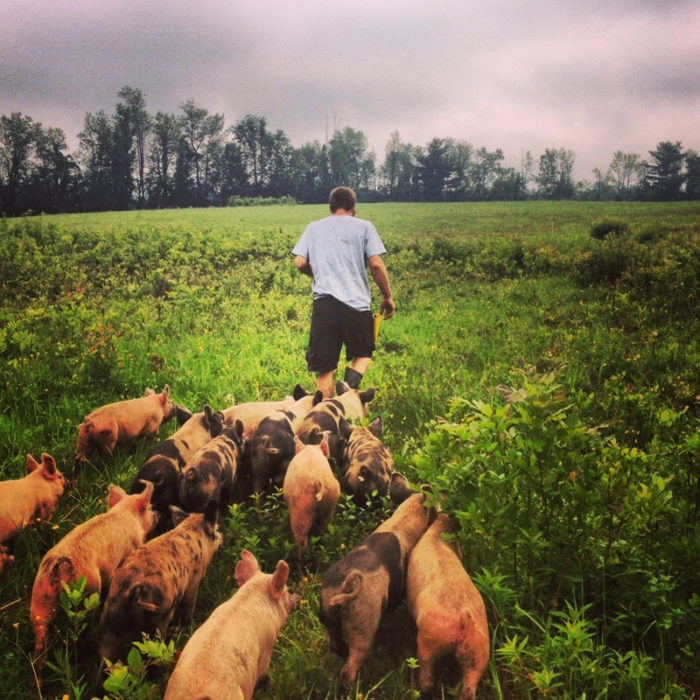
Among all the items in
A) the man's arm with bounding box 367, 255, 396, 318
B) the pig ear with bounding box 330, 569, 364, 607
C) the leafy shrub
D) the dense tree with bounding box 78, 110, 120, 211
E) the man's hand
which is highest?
the dense tree with bounding box 78, 110, 120, 211

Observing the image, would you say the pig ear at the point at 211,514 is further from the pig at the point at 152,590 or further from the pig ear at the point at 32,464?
the pig ear at the point at 32,464

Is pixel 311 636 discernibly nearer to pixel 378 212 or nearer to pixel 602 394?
pixel 602 394

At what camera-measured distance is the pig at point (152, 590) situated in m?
2.49

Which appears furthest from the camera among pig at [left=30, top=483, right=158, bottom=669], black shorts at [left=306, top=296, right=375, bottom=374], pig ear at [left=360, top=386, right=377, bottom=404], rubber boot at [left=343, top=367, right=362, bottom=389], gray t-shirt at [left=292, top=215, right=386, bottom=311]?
black shorts at [left=306, top=296, right=375, bottom=374]

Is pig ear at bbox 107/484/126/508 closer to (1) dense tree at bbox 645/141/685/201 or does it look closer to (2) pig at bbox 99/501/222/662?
(2) pig at bbox 99/501/222/662

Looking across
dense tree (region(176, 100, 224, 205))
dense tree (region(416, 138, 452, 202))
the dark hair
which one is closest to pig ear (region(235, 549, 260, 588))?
the dark hair

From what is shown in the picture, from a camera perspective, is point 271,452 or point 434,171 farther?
point 434,171

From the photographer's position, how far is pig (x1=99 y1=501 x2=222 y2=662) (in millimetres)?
2490

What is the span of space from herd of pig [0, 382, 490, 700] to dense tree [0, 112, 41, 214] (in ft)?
17.2

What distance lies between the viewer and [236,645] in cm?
217

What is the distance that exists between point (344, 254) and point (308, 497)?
356 cm

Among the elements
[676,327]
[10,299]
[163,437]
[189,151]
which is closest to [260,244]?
[189,151]

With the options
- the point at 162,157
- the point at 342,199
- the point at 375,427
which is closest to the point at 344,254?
the point at 342,199

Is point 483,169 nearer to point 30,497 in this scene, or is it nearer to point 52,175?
point 52,175
